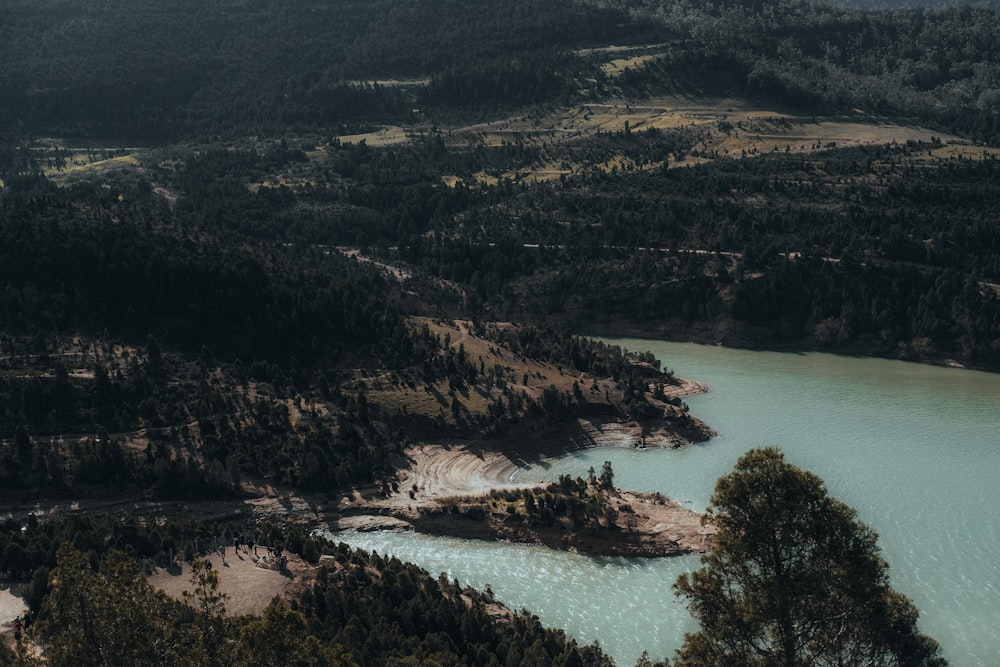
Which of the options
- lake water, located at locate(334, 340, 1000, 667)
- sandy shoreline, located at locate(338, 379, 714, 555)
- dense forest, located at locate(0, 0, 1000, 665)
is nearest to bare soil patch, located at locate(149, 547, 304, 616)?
dense forest, located at locate(0, 0, 1000, 665)

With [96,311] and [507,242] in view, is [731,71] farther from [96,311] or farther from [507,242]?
[96,311]

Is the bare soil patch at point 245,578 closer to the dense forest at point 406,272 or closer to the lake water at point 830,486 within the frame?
the dense forest at point 406,272

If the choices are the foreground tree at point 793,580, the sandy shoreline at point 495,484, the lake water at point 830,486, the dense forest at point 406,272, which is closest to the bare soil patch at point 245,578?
the dense forest at point 406,272

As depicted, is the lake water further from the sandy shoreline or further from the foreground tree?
the foreground tree

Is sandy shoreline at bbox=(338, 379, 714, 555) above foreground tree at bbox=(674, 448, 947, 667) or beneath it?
beneath

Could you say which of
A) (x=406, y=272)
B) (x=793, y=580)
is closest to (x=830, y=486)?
(x=793, y=580)

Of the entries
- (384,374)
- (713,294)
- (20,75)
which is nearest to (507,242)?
(713,294)
